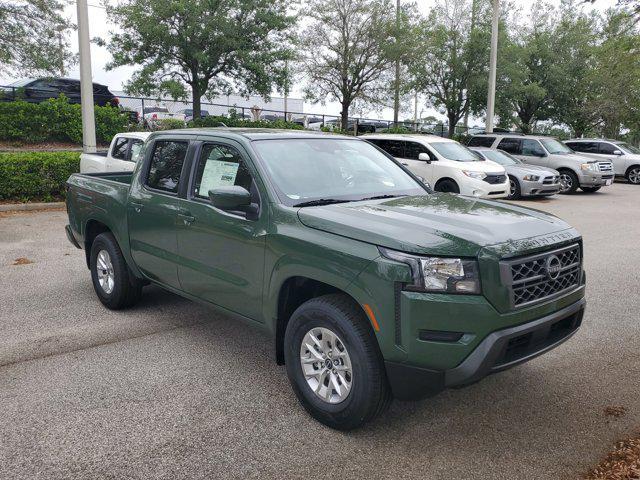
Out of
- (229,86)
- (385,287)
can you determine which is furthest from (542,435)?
(229,86)

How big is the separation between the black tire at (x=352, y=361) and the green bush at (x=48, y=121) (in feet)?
58.2

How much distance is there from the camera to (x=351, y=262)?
10.8 feet

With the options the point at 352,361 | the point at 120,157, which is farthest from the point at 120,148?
the point at 352,361

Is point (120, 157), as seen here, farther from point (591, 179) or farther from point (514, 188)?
point (591, 179)

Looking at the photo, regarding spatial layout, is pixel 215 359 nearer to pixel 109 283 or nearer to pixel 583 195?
pixel 109 283

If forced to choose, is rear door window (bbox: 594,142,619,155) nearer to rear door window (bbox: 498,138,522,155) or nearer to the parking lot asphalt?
rear door window (bbox: 498,138,522,155)

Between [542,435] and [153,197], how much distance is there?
3.50 metres

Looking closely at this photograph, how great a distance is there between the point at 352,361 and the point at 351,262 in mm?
566

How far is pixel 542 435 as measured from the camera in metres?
3.51

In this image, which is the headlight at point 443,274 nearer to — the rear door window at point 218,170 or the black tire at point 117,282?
the rear door window at point 218,170

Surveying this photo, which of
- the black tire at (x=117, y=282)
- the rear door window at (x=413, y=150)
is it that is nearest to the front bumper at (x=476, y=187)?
the rear door window at (x=413, y=150)

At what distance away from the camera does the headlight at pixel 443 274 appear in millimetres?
3107

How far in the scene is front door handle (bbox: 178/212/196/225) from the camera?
4.50m

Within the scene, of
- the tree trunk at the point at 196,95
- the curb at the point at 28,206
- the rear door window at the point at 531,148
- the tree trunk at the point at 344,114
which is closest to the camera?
the curb at the point at 28,206
